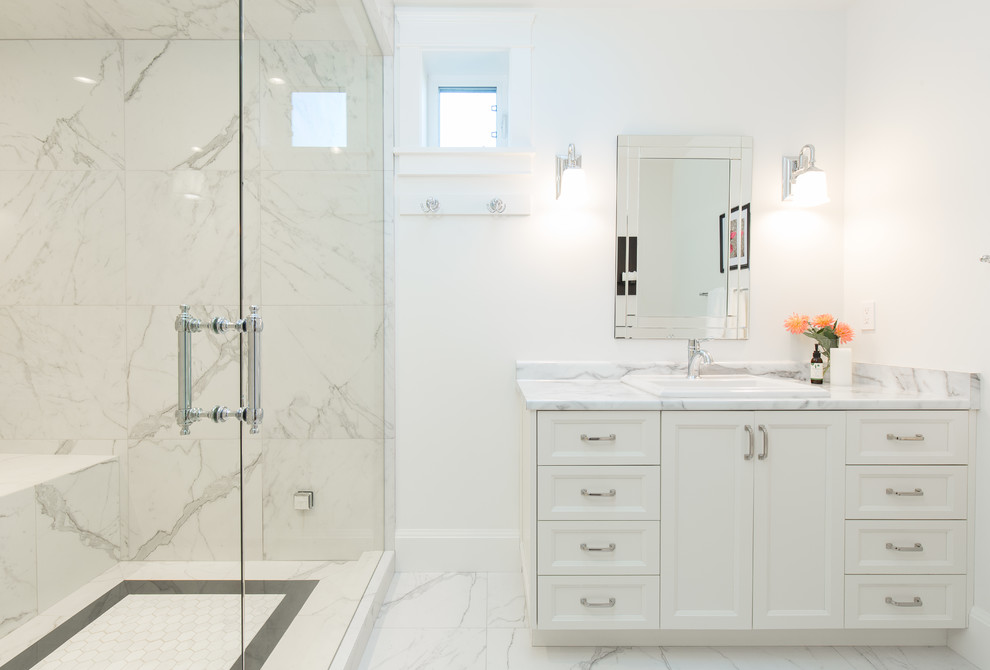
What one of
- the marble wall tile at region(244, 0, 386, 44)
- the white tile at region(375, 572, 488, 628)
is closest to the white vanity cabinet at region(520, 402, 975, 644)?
the white tile at region(375, 572, 488, 628)

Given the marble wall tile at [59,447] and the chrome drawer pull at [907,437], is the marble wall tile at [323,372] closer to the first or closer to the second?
the marble wall tile at [59,447]

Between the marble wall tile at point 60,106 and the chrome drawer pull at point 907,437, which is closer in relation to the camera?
the marble wall tile at point 60,106

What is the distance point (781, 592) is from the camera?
5.28 feet

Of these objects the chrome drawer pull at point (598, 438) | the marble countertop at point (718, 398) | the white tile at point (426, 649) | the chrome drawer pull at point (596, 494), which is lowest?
the white tile at point (426, 649)

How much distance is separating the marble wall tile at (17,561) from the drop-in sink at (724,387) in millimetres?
1518

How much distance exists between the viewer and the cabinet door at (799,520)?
1.60 meters

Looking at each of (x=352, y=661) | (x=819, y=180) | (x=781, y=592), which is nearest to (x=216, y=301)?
(x=352, y=661)

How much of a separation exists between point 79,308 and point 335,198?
2.35 feet

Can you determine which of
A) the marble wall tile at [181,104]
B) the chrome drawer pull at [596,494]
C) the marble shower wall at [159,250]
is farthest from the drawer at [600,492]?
the marble wall tile at [181,104]

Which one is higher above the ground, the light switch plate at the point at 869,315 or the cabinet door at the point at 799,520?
the light switch plate at the point at 869,315

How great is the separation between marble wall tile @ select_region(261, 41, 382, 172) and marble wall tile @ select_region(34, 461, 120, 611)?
721 mm

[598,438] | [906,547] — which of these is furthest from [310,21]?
[906,547]

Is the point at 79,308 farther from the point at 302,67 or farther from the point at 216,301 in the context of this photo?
the point at 302,67

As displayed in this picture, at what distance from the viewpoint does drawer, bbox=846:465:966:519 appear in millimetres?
1601
